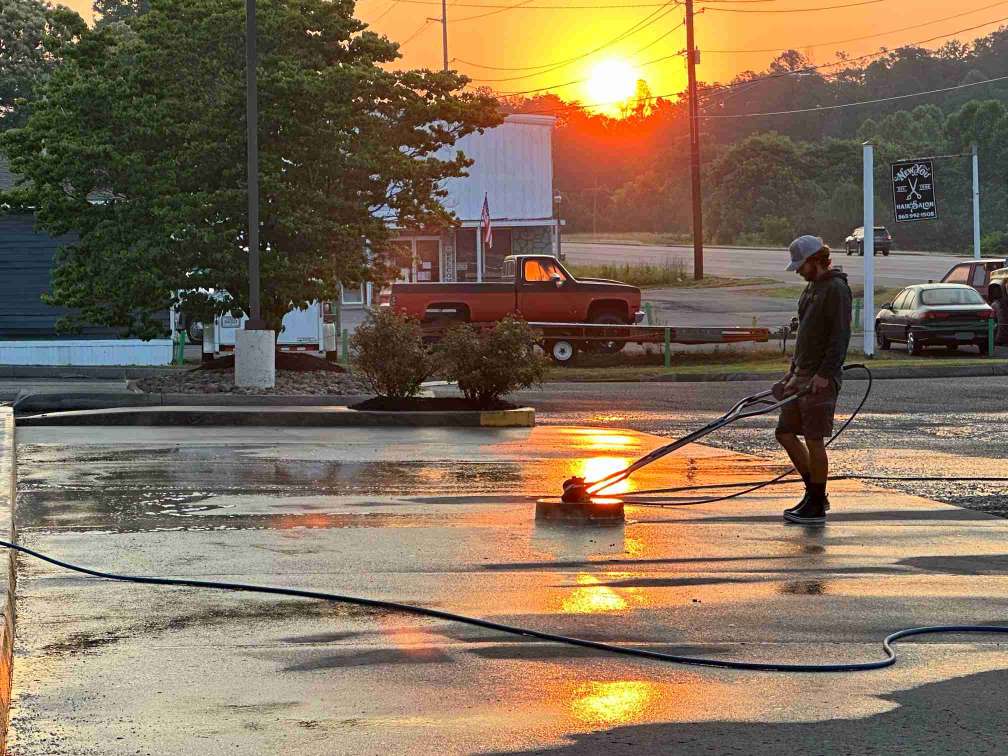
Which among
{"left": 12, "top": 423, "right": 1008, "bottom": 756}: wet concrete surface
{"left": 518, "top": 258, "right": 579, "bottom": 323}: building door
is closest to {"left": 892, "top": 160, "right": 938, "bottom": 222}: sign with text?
{"left": 518, "top": 258, "right": 579, "bottom": 323}: building door

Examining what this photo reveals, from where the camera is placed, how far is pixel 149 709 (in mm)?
6223

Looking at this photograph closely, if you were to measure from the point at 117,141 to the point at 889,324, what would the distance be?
18.5m

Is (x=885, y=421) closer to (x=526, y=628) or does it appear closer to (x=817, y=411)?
(x=817, y=411)

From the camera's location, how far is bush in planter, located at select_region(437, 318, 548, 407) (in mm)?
20531

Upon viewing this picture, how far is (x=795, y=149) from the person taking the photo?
4122 inches

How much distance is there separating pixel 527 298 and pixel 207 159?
9.86 metres

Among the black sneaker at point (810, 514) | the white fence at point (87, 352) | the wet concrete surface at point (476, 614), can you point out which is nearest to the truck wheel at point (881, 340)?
the white fence at point (87, 352)

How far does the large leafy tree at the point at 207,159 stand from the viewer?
2750 cm

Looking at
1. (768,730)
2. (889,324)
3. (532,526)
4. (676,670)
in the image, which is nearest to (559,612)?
(676,670)

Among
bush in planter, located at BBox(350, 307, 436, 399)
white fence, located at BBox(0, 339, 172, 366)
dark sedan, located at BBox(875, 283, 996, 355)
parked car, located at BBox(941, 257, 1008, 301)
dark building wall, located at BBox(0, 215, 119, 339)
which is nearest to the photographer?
bush in planter, located at BBox(350, 307, 436, 399)

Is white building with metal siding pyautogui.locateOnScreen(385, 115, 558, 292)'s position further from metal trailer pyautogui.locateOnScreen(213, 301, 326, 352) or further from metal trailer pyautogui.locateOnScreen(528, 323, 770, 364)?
metal trailer pyautogui.locateOnScreen(528, 323, 770, 364)

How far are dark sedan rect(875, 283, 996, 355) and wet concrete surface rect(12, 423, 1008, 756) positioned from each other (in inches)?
883

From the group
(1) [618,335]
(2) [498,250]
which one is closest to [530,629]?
(1) [618,335]

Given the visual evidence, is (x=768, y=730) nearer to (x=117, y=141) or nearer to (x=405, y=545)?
(x=405, y=545)
